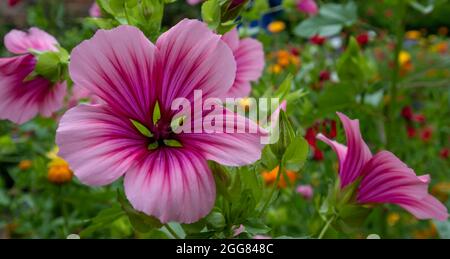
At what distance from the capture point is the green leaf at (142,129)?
0.45 m

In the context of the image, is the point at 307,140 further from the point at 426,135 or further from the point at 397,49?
the point at 426,135

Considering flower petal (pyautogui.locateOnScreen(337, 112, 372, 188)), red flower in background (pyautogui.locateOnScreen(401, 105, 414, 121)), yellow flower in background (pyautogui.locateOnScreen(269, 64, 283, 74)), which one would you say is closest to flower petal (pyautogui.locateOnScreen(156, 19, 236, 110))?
flower petal (pyautogui.locateOnScreen(337, 112, 372, 188))

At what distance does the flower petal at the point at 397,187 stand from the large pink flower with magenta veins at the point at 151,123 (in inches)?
5.3

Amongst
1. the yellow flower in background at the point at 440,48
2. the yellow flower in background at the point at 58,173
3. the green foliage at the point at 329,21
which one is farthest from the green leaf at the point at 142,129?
the yellow flower in background at the point at 440,48

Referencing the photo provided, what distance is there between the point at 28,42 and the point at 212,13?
0.62 feet

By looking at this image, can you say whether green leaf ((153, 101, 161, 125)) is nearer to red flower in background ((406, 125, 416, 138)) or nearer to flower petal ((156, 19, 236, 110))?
flower petal ((156, 19, 236, 110))

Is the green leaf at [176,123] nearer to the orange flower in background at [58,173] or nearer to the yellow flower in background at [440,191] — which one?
the orange flower in background at [58,173]

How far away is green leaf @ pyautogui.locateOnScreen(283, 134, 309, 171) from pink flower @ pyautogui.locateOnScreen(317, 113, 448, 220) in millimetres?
16

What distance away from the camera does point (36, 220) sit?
1384 millimetres

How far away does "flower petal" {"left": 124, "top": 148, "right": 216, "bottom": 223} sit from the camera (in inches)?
15.3

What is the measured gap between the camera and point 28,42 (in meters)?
0.58
